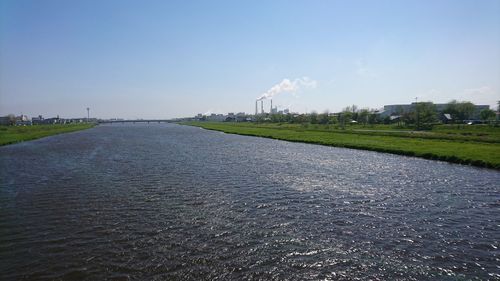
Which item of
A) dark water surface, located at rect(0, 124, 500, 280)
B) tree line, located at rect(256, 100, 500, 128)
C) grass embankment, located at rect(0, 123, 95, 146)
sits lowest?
dark water surface, located at rect(0, 124, 500, 280)

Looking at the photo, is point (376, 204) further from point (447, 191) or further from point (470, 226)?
point (447, 191)

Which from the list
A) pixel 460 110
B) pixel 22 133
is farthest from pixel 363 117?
pixel 22 133

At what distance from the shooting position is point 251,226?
1275 centimetres

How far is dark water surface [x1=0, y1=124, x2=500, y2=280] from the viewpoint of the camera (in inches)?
369

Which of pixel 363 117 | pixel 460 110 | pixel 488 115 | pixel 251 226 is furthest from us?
pixel 363 117

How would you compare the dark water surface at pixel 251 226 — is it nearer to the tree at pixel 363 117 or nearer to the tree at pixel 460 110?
the tree at pixel 460 110

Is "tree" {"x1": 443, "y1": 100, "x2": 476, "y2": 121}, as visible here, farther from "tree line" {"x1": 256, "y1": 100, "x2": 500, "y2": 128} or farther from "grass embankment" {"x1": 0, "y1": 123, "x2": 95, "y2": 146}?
→ "grass embankment" {"x1": 0, "y1": 123, "x2": 95, "y2": 146}

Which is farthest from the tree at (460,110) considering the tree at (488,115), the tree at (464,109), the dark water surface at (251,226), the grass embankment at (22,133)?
the grass embankment at (22,133)

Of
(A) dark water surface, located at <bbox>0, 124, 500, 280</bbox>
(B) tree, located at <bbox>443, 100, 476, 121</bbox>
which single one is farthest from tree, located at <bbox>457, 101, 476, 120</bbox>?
(A) dark water surface, located at <bbox>0, 124, 500, 280</bbox>

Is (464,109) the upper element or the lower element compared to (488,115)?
upper

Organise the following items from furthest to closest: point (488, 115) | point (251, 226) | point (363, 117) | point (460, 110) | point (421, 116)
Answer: point (363, 117), point (488, 115), point (460, 110), point (421, 116), point (251, 226)

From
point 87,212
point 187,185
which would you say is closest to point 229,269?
point 87,212

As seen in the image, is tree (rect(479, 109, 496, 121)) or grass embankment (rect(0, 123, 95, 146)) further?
tree (rect(479, 109, 496, 121))

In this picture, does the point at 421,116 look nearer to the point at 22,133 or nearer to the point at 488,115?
the point at 488,115
